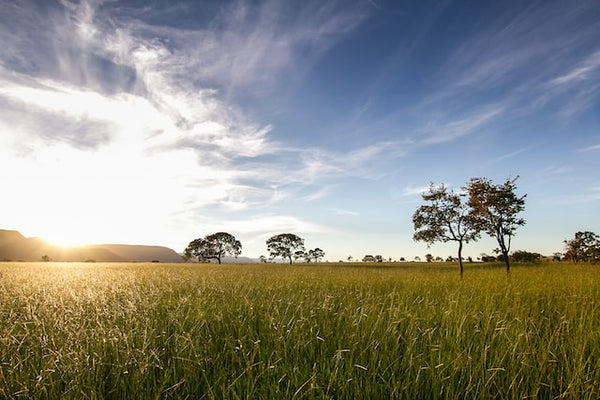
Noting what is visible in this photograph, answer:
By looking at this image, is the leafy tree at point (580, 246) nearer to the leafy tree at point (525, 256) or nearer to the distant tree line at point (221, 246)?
the leafy tree at point (525, 256)

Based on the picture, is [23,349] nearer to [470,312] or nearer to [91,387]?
[91,387]

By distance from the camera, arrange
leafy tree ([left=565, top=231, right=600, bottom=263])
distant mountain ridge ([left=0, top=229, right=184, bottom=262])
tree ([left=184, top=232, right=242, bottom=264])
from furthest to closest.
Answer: distant mountain ridge ([left=0, top=229, right=184, bottom=262]) → tree ([left=184, top=232, right=242, bottom=264]) → leafy tree ([left=565, top=231, right=600, bottom=263])

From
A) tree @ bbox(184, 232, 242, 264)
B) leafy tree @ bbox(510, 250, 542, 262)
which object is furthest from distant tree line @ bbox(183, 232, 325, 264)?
leafy tree @ bbox(510, 250, 542, 262)

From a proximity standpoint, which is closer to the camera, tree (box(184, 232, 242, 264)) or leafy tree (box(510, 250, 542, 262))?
leafy tree (box(510, 250, 542, 262))

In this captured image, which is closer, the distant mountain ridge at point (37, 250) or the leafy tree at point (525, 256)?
the leafy tree at point (525, 256)

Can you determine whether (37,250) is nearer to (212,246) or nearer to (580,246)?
(212,246)

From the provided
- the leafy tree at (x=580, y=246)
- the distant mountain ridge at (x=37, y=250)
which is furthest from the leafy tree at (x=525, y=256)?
the distant mountain ridge at (x=37, y=250)

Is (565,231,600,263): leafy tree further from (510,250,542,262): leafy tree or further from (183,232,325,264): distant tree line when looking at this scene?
(183,232,325,264): distant tree line

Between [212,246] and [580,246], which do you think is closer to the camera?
[580,246]

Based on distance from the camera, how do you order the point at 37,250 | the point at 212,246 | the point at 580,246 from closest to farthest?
the point at 580,246 < the point at 212,246 < the point at 37,250

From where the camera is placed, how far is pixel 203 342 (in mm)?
3469

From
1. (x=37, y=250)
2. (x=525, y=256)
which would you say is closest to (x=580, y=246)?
(x=525, y=256)

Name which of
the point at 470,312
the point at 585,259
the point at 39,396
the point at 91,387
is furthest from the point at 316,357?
the point at 585,259

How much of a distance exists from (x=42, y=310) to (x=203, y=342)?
3.77 metres
